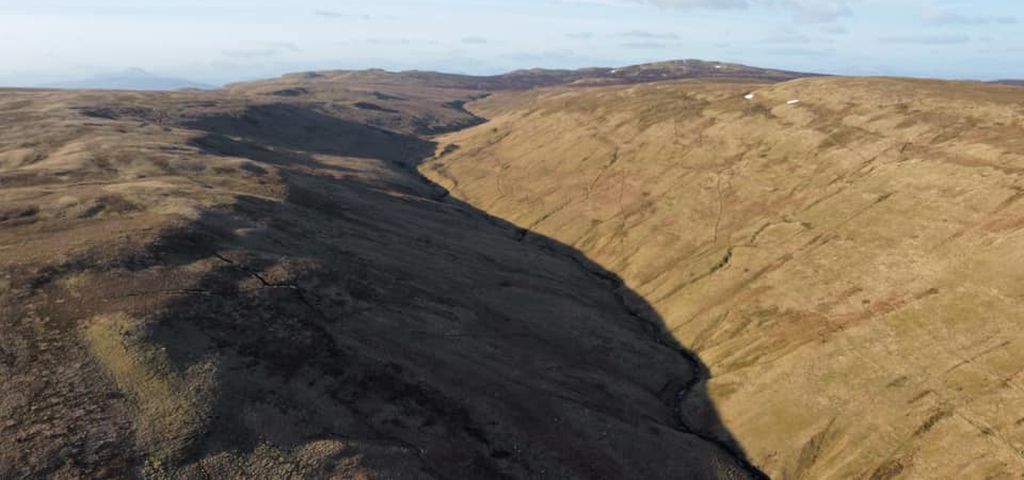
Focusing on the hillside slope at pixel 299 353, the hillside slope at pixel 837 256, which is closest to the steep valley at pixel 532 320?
the hillside slope at pixel 299 353

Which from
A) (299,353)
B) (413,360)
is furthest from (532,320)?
(299,353)

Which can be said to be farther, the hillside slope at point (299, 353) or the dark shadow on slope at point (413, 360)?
the dark shadow on slope at point (413, 360)

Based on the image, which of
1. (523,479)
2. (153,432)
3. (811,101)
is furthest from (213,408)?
(811,101)

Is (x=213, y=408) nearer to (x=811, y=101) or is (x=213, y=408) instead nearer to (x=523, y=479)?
(x=523, y=479)

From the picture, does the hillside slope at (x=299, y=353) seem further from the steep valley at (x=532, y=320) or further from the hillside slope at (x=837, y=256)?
the hillside slope at (x=837, y=256)

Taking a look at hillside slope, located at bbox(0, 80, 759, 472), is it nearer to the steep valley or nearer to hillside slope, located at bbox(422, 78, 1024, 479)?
the steep valley

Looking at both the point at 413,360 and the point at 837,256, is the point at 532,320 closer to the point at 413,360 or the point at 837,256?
the point at 413,360

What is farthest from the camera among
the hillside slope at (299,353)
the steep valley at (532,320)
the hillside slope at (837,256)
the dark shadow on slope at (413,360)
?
the hillside slope at (837,256)
